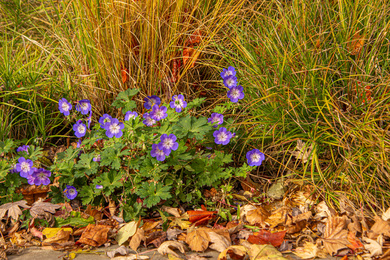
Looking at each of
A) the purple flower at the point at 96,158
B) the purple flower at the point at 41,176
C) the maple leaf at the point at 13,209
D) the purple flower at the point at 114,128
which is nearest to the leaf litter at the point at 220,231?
the maple leaf at the point at 13,209

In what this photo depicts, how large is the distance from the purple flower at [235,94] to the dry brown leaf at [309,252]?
970mm

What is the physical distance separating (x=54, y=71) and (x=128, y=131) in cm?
147

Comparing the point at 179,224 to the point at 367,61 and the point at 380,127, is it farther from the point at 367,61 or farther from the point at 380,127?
the point at 367,61

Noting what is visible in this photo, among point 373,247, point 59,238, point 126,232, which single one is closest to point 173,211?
point 126,232

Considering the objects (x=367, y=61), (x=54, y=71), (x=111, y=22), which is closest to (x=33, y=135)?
(x=54, y=71)

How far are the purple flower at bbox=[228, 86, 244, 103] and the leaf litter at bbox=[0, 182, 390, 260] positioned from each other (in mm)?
602

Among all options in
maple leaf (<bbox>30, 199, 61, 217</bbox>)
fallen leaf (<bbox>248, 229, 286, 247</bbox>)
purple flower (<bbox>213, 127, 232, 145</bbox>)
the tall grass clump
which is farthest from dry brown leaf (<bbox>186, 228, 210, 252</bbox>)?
maple leaf (<bbox>30, 199, 61, 217</bbox>)

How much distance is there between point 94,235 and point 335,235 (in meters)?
1.22

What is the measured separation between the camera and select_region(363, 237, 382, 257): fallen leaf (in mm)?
1639

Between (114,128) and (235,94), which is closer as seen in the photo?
(114,128)

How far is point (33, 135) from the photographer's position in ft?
8.61

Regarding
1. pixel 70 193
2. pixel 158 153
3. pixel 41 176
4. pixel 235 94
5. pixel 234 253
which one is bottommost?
pixel 234 253

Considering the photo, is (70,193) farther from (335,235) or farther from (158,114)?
(335,235)

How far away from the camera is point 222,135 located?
212cm
